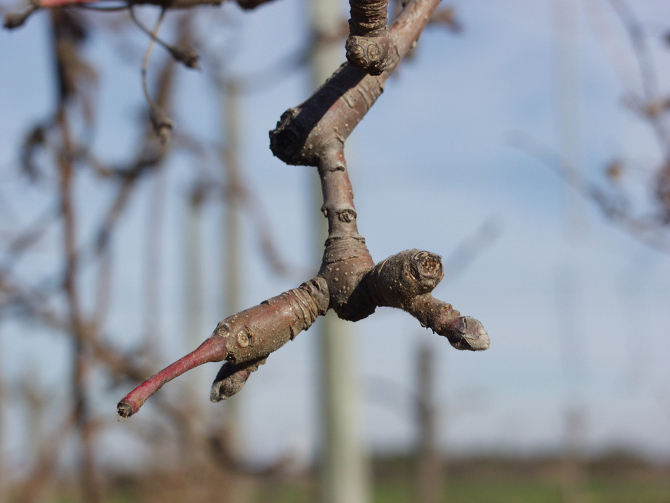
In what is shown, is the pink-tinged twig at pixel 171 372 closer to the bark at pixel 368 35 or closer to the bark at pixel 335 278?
the bark at pixel 335 278

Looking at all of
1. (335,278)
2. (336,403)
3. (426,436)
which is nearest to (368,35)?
(335,278)

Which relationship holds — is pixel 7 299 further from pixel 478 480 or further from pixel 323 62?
Answer: pixel 478 480

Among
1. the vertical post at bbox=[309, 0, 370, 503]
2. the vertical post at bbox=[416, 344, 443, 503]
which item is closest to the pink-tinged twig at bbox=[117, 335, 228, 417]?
the vertical post at bbox=[309, 0, 370, 503]

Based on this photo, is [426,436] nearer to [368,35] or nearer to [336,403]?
[336,403]

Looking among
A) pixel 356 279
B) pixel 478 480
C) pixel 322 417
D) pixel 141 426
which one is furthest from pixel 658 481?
pixel 356 279

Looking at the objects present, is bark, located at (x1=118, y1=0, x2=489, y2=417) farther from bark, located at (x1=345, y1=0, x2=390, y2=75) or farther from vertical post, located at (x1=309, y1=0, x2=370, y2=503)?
vertical post, located at (x1=309, y1=0, x2=370, y2=503)

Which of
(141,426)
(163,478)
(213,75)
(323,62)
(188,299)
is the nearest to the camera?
(213,75)
